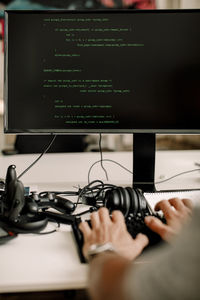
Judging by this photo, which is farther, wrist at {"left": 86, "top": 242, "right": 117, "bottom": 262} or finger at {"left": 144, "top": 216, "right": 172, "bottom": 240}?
finger at {"left": 144, "top": 216, "right": 172, "bottom": 240}

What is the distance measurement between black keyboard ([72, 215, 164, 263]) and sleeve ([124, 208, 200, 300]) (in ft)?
0.93

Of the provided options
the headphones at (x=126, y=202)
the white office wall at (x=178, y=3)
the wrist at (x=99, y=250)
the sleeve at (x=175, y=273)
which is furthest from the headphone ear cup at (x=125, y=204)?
the white office wall at (x=178, y=3)

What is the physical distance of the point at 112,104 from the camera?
1168 mm

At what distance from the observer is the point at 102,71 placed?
1.16 m

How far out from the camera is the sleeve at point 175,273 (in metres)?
0.45

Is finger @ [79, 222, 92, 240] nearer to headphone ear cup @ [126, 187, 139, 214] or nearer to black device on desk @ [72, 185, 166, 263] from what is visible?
black device on desk @ [72, 185, 166, 263]

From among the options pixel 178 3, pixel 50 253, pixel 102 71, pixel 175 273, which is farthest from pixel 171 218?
pixel 178 3

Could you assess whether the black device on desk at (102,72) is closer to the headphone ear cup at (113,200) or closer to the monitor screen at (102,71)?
the monitor screen at (102,71)

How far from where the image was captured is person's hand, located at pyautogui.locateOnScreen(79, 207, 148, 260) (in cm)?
74

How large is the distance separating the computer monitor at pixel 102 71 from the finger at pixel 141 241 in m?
0.45

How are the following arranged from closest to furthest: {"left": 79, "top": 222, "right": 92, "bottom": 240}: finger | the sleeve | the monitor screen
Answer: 1. the sleeve
2. {"left": 79, "top": 222, "right": 92, "bottom": 240}: finger
3. the monitor screen

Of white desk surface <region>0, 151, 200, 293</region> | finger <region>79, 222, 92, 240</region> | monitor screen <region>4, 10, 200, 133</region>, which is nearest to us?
white desk surface <region>0, 151, 200, 293</region>

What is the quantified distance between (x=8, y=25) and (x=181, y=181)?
0.79m

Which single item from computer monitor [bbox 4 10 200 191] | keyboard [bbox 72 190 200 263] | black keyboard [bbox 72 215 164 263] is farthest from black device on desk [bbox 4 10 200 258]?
black keyboard [bbox 72 215 164 263]
